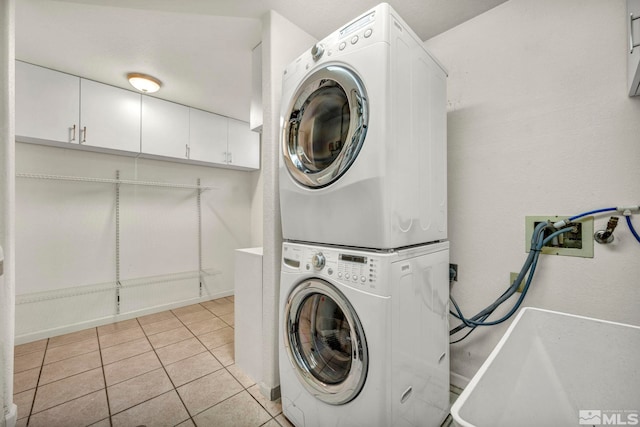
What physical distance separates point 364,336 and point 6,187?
1868 millimetres

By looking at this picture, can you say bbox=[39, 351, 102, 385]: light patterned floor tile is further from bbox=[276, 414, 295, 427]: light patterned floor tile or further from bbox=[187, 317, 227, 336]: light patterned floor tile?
bbox=[276, 414, 295, 427]: light patterned floor tile

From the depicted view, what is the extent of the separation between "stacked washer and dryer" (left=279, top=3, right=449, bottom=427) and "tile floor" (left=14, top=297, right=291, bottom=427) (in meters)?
0.49

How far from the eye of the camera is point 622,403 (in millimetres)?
797

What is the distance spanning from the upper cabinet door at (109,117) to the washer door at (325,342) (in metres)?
2.48

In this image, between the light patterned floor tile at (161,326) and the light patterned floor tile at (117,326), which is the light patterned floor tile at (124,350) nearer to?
the light patterned floor tile at (161,326)

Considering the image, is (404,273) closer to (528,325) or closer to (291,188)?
(528,325)

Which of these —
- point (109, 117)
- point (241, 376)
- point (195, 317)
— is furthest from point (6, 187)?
point (195, 317)

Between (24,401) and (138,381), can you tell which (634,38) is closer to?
(138,381)

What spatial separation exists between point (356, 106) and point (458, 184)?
3.37ft

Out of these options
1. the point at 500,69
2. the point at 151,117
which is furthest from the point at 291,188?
the point at 151,117

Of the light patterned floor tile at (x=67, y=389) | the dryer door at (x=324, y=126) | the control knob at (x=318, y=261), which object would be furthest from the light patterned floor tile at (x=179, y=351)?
the dryer door at (x=324, y=126)

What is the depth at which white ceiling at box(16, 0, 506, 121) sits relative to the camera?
1579 millimetres

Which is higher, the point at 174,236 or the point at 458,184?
the point at 458,184

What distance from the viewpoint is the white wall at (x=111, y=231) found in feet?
7.89
